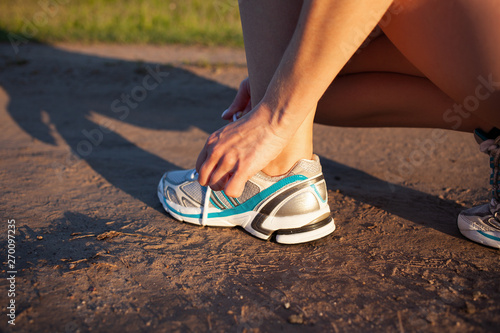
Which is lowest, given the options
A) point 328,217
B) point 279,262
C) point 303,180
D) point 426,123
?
point 279,262

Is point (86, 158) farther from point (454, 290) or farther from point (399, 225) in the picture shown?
point (454, 290)

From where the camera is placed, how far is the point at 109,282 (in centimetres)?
128

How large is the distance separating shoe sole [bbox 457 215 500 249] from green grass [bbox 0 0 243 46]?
3.76 metres

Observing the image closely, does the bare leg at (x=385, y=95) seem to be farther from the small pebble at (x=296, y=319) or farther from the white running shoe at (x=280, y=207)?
the small pebble at (x=296, y=319)

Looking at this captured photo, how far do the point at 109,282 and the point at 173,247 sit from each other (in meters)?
0.27

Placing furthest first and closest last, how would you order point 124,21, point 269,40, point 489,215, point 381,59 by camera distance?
point 124,21
point 381,59
point 489,215
point 269,40

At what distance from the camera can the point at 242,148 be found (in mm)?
1183

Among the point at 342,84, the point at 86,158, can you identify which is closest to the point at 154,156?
the point at 86,158

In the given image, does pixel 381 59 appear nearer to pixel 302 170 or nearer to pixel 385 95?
pixel 385 95

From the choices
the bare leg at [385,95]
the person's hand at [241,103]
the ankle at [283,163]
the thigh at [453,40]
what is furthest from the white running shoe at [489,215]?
the person's hand at [241,103]

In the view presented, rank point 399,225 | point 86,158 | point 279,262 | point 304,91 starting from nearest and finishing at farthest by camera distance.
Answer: point 304,91 → point 279,262 → point 399,225 → point 86,158

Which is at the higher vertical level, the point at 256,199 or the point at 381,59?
the point at 381,59

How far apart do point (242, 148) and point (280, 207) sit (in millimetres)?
386

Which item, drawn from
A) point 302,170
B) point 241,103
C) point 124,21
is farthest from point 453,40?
point 124,21
